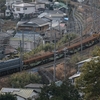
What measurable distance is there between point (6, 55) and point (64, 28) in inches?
207

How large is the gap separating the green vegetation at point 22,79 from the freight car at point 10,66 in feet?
1.57

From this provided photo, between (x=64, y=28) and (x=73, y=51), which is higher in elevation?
(x=73, y=51)

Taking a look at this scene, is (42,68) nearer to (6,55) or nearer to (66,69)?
(66,69)

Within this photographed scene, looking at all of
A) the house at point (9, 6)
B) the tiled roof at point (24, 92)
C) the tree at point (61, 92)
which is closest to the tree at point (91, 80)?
the tree at point (61, 92)

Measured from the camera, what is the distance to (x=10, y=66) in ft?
32.0

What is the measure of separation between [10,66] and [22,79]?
89cm

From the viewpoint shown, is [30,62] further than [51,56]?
No

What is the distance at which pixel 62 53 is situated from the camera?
37.8 ft

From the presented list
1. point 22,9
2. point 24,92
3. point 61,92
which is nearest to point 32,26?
point 22,9

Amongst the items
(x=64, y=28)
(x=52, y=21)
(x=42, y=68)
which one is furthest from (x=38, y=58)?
(x=52, y=21)

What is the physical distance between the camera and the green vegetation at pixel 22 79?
8.85m

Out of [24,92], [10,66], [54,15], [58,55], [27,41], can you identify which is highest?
[24,92]

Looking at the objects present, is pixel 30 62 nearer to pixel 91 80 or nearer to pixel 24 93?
pixel 24 93

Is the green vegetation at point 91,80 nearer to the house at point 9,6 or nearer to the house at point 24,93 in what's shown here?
the house at point 24,93
